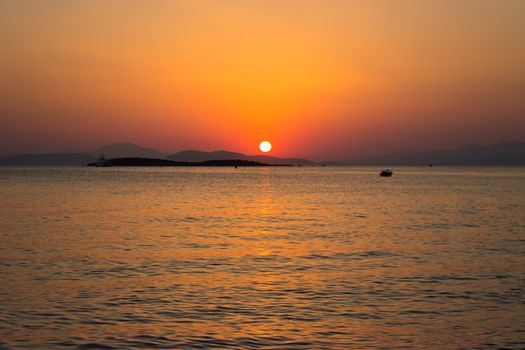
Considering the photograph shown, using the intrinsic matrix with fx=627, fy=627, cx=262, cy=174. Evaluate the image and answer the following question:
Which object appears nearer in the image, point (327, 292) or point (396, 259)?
point (327, 292)

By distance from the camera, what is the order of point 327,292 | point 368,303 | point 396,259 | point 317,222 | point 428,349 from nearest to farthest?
point 428,349, point 368,303, point 327,292, point 396,259, point 317,222

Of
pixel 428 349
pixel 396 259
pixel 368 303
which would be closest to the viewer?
pixel 428 349

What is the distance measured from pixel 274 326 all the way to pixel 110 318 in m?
5.30

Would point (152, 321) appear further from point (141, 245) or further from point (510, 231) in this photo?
point (510, 231)

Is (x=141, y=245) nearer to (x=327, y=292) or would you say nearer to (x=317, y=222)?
(x=327, y=292)

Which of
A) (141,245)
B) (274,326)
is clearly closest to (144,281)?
(274,326)

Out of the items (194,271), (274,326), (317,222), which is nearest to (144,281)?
(194,271)

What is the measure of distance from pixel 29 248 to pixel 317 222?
26951mm

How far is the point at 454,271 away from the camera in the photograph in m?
29.5

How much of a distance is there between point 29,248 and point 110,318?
18.4m

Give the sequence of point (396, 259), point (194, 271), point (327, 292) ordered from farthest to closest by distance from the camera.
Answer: point (396, 259) < point (194, 271) < point (327, 292)

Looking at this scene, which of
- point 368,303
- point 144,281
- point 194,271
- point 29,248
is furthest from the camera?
point 29,248

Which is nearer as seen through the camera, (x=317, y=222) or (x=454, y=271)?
(x=454, y=271)

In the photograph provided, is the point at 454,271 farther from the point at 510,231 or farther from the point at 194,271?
the point at 510,231
